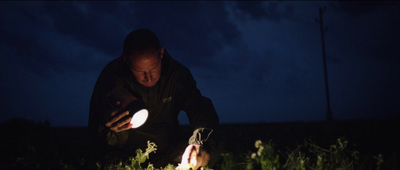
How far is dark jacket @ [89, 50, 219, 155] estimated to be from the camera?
11.7ft

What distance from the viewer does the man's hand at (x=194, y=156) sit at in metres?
2.69

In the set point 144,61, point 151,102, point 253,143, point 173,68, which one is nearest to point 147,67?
point 144,61

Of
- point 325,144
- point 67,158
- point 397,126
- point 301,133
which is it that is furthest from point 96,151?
point 397,126

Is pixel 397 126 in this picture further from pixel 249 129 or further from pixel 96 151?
pixel 96 151

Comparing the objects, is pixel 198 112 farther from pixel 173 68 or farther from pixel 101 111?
pixel 101 111

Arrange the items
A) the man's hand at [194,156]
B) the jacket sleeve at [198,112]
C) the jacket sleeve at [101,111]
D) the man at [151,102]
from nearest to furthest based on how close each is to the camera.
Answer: the man's hand at [194,156]
the man at [151,102]
the jacket sleeve at [198,112]
the jacket sleeve at [101,111]

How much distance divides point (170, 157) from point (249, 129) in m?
4.21

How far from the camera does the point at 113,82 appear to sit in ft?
12.1

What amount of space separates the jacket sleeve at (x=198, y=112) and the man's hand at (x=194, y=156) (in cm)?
17

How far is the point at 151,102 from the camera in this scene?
12.8ft

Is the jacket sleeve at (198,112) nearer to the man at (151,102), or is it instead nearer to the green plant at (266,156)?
the man at (151,102)

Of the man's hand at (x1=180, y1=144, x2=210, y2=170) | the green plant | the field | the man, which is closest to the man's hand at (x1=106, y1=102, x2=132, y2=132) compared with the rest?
the man

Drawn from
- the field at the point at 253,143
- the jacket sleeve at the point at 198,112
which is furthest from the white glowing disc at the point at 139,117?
the field at the point at 253,143

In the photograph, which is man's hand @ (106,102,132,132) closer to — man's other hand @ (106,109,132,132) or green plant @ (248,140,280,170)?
man's other hand @ (106,109,132,132)
